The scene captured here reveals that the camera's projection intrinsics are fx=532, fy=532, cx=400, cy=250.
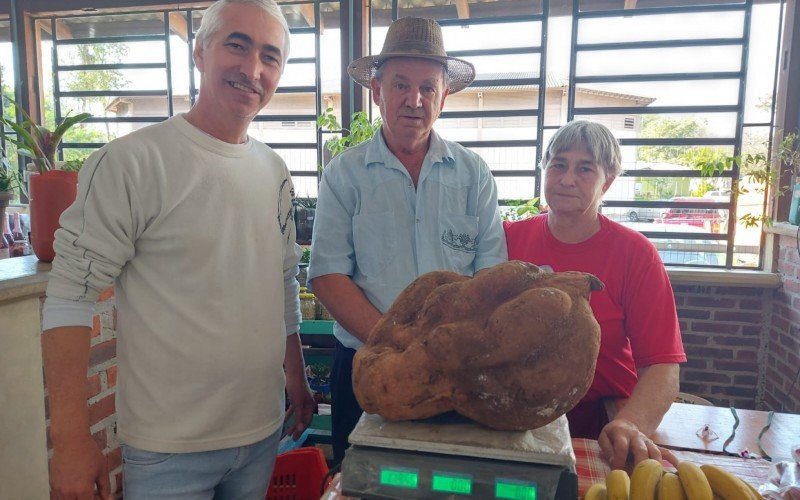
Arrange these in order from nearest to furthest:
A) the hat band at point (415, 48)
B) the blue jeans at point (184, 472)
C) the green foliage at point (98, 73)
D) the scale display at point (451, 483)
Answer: the scale display at point (451, 483)
the blue jeans at point (184, 472)
the hat band at point (415, 48)
the green foliage at point (98, 73)

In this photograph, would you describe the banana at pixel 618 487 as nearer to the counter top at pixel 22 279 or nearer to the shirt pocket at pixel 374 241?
the shirt pocket at pixel 374 241

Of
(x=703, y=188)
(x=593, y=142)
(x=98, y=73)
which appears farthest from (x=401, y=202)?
(x=98, y=73)

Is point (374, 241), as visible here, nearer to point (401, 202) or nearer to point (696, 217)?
point (401, 202)

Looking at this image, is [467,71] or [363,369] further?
[467,71]

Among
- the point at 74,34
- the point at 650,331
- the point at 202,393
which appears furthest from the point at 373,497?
the point at 74,34

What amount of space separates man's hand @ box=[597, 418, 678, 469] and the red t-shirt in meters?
0.31

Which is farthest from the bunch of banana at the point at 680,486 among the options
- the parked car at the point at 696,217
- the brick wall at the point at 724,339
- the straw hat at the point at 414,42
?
the parked car at the point at 696,217

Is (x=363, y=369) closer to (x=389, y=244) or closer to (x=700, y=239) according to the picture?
(x=389, y=244)

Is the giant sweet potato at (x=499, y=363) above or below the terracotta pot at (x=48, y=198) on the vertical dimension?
below

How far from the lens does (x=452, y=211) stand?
1599 millimetres

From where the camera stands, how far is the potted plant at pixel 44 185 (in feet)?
5.79

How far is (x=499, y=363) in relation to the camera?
2.69 ft

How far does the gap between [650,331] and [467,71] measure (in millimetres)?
985

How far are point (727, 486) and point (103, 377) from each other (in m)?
1.87
